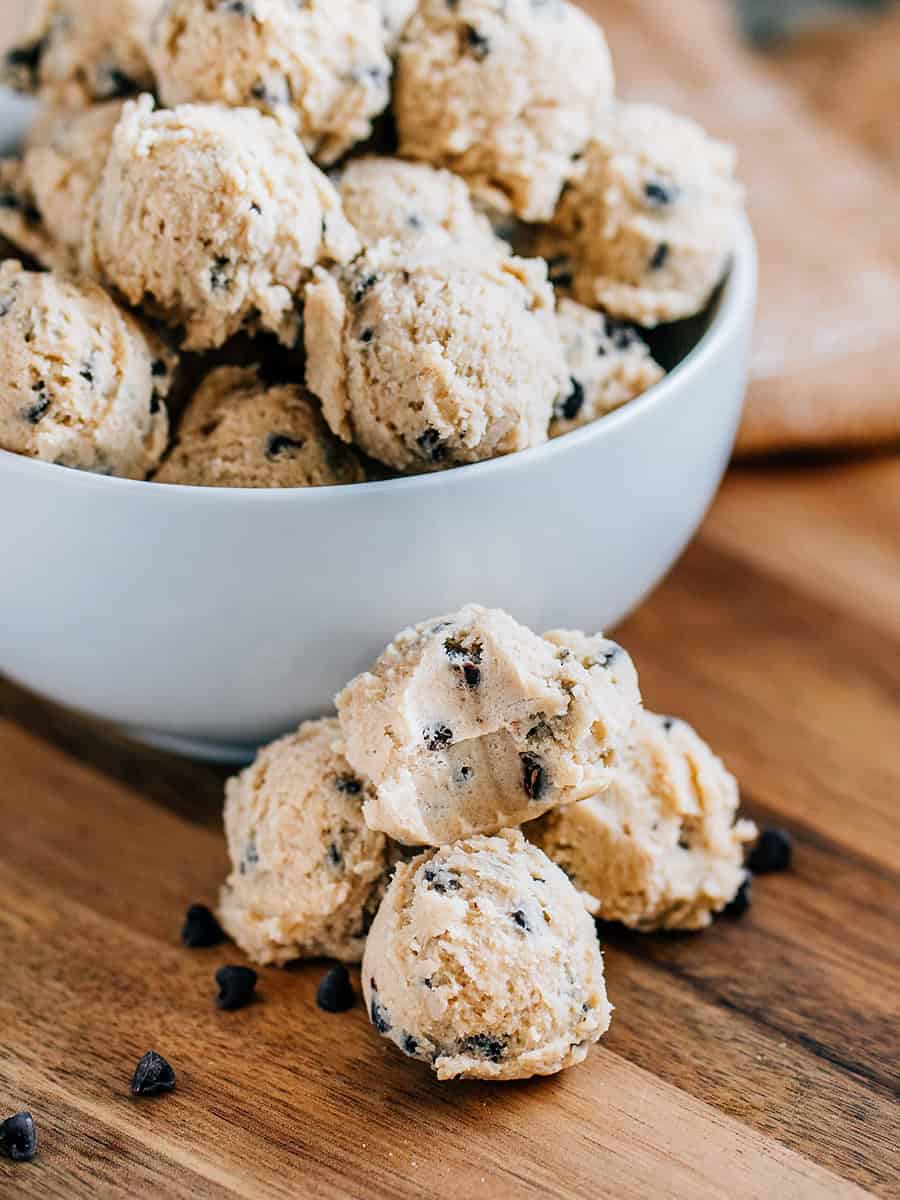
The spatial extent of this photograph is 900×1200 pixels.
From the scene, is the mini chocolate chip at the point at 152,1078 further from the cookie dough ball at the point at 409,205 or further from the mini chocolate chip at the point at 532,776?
the cookie dough ball at the point at 409,205

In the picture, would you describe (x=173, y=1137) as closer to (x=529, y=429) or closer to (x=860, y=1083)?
(x=860, y=1083)

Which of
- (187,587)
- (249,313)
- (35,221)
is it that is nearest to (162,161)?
(249,313)

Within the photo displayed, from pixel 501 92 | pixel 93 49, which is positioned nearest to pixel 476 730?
pixel 501 92

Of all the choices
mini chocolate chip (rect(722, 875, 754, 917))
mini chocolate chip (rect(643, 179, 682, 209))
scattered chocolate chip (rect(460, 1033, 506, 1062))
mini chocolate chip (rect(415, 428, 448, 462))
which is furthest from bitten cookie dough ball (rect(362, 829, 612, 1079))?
mini chocolate chip (rect(643, 179, 682, 209))

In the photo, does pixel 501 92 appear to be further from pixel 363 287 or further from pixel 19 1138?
pixel 19 1138

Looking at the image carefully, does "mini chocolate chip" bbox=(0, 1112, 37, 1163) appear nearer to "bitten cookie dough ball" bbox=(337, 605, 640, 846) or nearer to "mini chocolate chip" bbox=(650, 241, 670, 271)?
"bitten cookie dough ball" bbox=(337, 605, 640, 846)

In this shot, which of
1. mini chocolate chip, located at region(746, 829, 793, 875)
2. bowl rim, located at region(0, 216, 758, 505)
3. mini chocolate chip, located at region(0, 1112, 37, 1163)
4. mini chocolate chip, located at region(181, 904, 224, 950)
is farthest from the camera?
mini chocolate chip, located at region(746, 829, 793, 875)
